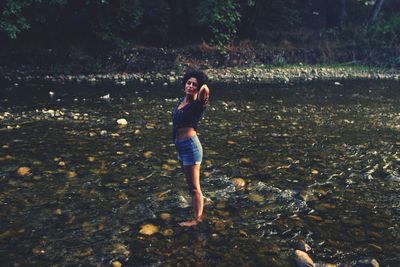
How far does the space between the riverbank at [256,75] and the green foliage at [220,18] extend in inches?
129

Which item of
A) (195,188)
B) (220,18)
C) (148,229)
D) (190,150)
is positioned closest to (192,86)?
(190,150)

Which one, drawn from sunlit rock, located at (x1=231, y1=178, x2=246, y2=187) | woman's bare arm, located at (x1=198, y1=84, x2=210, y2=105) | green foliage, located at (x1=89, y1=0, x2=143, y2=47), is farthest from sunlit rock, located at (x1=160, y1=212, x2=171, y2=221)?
green foliage, located at (x1=89, y1=0, x2=143, y2=47)

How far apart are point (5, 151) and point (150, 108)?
733 cm

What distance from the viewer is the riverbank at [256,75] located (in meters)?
25.9

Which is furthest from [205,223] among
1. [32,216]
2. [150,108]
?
[150,108]

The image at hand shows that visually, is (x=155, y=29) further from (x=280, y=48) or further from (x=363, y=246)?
(x=363, y=246)

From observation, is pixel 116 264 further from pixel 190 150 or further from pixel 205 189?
pixel 205 189

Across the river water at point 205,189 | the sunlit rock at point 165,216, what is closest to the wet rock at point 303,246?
the river water at point 205,189

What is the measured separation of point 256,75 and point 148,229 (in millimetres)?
23335

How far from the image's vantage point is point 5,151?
Result: 10352 mm

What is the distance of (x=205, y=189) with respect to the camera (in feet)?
26.5

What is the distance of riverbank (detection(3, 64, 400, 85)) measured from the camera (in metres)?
25.9

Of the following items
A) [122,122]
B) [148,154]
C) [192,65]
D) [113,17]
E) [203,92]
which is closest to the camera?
[203,92]

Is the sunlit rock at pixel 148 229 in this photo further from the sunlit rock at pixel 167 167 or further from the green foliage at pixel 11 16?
the green foliage at pixel 11 16
